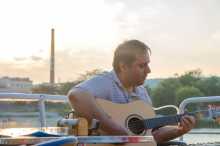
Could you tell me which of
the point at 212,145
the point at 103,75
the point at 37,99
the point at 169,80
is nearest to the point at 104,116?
the point at 103,75

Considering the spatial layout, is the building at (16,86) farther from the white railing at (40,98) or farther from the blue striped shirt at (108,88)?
the blue striped shirt at (108,88)

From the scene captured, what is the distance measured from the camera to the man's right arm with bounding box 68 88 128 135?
2.94 m

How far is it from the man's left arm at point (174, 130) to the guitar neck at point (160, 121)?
4 cm

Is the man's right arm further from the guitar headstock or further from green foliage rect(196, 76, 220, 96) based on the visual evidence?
green foliage rect(196, 76, 220, 96)

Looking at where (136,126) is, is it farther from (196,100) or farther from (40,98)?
(40,98)

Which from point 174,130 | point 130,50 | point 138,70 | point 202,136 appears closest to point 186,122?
point 174,130

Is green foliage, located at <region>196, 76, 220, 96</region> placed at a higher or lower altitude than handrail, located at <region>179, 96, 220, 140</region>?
higher

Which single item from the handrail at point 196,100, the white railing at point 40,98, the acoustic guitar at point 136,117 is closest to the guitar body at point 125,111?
the acoustic guitar at point 136,117

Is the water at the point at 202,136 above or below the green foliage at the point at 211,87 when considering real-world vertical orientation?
below

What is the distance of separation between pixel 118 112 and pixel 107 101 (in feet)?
0.29

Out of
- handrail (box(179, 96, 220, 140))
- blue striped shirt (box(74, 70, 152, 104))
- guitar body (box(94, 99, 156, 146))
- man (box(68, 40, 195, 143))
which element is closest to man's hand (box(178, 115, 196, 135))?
man (box(68, 40, 195, 143))

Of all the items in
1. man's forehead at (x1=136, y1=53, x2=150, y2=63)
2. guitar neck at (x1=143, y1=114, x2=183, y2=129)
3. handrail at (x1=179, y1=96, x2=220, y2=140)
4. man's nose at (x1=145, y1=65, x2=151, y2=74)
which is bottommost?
guitar neck at (x1=143, y1=114, x2=183, y2=129)

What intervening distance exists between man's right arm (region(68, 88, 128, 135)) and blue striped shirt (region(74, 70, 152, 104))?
0.07 m

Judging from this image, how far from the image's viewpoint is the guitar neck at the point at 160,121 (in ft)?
10.7
